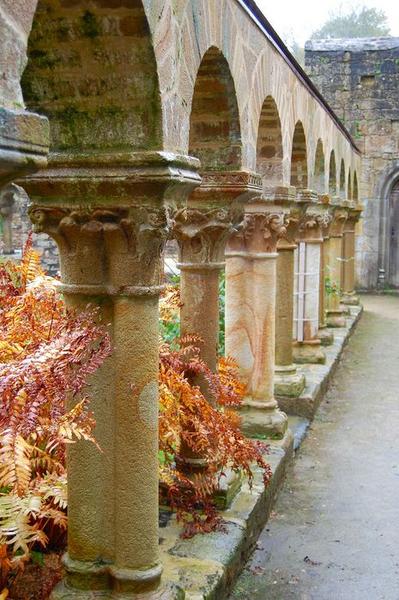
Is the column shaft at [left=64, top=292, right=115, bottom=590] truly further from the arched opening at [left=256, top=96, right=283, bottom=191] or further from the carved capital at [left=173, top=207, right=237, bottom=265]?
the arched opening at [left=256, top=96, right=283, bottom=191]

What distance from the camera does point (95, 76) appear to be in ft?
10.3

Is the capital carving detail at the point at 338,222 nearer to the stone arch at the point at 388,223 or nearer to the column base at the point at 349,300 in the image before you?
the column base at the point at 349,300

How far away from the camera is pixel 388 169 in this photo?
1878 cm

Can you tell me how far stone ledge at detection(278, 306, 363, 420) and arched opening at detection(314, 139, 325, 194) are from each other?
2.28 meters

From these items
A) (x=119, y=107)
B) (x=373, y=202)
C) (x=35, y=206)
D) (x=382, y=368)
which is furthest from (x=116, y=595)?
(x=373, y=202)

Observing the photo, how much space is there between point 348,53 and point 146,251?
665 inches

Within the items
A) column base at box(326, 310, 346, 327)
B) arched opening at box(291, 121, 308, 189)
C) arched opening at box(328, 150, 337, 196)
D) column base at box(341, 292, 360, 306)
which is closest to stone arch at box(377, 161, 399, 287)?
column base at box(341, 292, 360, 306)

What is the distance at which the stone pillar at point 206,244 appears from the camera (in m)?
4.66

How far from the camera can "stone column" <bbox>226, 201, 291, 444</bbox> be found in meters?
6.32

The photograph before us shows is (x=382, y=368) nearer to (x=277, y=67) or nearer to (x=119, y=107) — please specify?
(x=277, y=67)

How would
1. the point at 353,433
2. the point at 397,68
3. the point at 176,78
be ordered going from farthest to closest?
the point at 397,68
the point at 353,433
the point at 176,78

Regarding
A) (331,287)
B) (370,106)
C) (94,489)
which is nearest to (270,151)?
(94,489)

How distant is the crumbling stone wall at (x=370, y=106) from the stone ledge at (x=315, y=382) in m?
7.47

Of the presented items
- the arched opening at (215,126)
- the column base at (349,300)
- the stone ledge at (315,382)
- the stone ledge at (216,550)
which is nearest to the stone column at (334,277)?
the stone ledge at (315,382)
